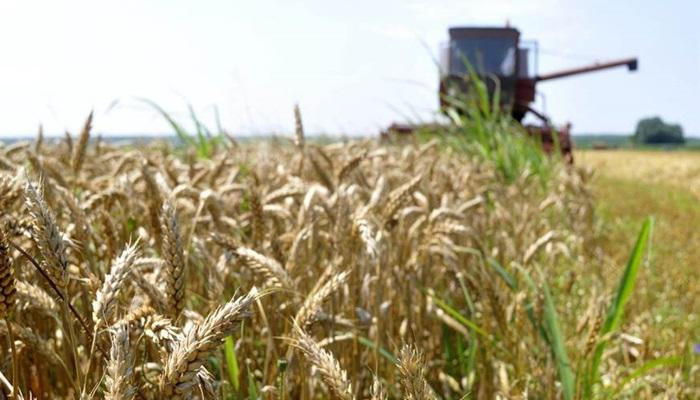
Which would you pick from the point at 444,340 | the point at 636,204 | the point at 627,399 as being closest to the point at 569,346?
the point at 627,399

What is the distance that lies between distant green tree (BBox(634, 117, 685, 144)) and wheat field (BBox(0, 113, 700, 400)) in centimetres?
11340

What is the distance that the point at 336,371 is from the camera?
0.81 metres

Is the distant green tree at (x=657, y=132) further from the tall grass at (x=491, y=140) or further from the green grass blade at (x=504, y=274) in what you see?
the green grass blade at (x=504, y=274)

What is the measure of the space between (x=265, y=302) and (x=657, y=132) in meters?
117

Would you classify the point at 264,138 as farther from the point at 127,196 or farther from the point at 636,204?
the point at 127,196

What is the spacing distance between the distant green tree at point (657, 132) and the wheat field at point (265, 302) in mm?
113404

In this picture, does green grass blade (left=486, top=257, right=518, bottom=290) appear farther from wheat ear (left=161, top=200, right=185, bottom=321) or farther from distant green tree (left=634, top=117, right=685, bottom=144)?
distant green tree (left=634, top=117, right=685, bottom=144)

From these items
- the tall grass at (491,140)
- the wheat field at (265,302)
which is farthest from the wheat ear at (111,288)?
the tall grass at (491,140)

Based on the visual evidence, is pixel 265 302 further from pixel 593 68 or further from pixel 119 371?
pixel 593 68

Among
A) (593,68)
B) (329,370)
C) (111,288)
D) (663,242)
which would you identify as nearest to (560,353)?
(329,370)

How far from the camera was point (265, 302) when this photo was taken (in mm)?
1574

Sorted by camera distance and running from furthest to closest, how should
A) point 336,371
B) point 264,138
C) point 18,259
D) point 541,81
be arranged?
1. point 541,81
2. point 264,138
3. point 18,259
4. point 336,371

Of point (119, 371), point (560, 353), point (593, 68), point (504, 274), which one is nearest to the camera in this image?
point (119, 371)

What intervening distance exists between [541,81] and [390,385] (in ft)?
66.0
